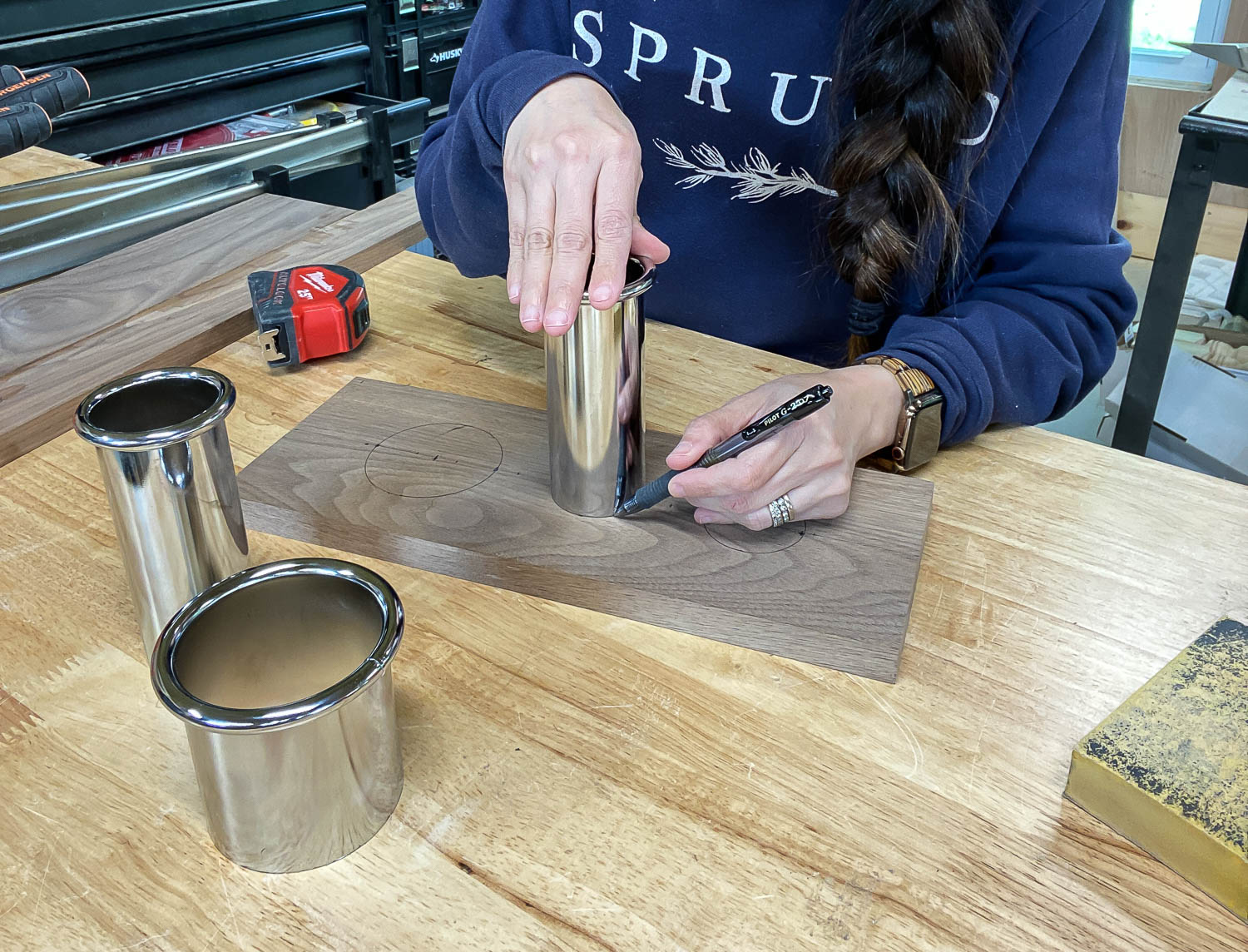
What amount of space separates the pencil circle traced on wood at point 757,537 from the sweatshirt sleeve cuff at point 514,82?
0.35 meters

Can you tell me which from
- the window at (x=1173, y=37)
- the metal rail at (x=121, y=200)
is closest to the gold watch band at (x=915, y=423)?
the metal rail at (x=121, y=200)

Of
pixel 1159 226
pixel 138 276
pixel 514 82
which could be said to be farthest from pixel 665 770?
pixel 1159 226

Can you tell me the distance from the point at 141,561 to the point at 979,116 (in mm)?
750

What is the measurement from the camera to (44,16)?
154 cm

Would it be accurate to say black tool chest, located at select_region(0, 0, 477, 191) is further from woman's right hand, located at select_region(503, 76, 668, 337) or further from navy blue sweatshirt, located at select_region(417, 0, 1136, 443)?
woman's right hand, located at select_region(503, 76, 668, 337)

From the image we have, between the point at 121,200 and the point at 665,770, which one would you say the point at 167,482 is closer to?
the point at 665,770

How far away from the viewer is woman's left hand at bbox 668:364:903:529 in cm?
65

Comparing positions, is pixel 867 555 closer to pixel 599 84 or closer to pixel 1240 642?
pixel 1240 642

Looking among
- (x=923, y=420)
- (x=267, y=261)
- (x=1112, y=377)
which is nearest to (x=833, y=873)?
(x=923, y=420)

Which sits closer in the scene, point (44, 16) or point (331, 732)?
point (331, 732)

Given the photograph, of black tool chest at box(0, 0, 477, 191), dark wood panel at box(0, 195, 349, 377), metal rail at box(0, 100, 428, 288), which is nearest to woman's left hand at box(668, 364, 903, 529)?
dark wood panel at box(0, 195, 349, 377)

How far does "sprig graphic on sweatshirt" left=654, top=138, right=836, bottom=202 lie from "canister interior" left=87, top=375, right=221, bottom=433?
63cm

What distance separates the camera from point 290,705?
394 mm

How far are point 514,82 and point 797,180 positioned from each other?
381 mm
